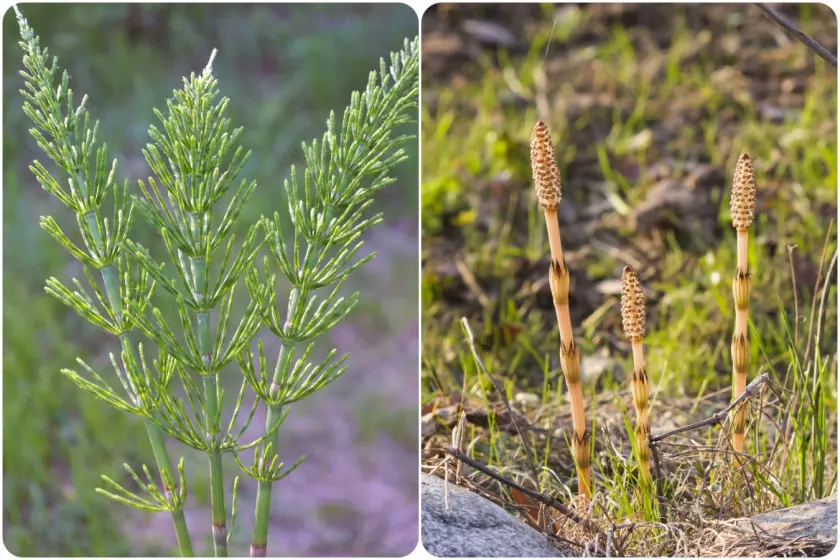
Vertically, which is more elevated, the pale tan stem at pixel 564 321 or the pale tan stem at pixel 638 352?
the pale tan stem at pixel 564 321

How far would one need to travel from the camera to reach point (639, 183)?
165cm

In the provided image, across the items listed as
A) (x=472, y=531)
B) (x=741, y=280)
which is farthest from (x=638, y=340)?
(x=472, y=531)

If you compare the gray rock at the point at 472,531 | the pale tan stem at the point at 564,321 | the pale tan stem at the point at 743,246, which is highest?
the pale tan stem at the point at 743,246

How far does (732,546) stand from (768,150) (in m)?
1.03

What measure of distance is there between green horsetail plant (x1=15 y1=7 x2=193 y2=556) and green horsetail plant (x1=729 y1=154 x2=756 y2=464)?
0.51m

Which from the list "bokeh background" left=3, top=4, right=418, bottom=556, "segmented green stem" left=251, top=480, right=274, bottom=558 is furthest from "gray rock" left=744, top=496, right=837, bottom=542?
"bokeh background" left=3, top=4, right=418, bottom=556

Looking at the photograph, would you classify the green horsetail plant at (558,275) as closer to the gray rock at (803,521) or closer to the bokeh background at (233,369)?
the gray rock at (803,521)

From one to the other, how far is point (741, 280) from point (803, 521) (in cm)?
24

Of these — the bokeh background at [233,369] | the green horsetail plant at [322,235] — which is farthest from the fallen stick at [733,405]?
the bokeh background at [233,369]

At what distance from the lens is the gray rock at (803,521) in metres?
0.82

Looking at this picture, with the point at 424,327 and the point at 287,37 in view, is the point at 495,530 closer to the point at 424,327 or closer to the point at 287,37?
the point at 424,327

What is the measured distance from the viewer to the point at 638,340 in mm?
791

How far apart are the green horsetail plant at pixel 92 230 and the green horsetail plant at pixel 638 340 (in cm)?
40

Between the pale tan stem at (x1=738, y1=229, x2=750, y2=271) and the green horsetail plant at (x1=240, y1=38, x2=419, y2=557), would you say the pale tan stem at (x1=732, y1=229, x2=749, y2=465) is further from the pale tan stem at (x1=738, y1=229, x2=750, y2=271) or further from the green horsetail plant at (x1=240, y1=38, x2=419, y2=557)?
the green horsetail plant at (x1=240, y1=38, x2=419, y2=557)
